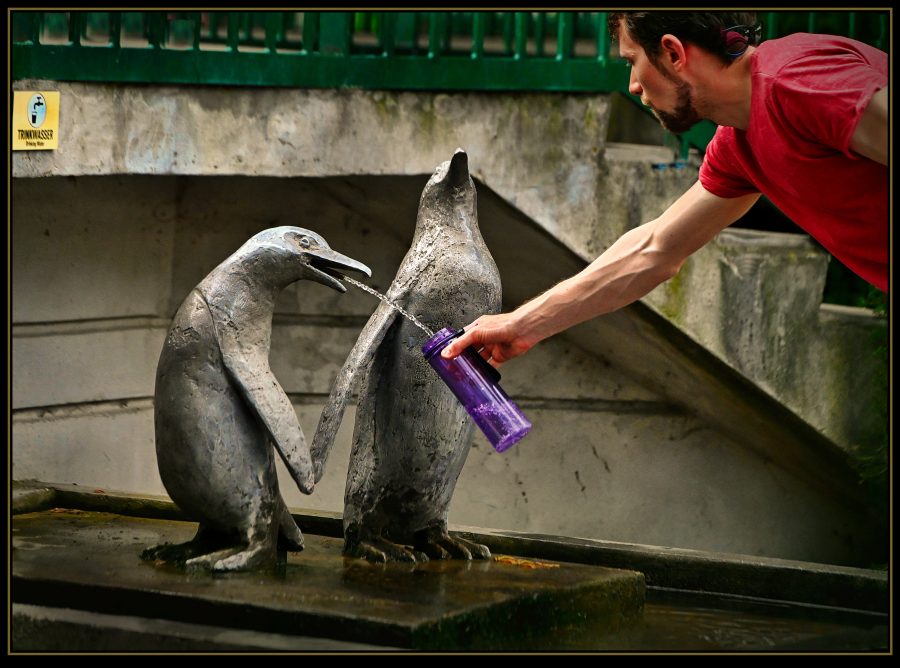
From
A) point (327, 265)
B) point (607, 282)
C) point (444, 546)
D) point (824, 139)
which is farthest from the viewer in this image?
point (444, 546)

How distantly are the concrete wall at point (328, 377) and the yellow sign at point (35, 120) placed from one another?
695mm

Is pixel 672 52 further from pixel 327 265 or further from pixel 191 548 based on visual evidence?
pixel 191 548

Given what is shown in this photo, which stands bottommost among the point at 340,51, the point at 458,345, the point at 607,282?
the point at 458,345

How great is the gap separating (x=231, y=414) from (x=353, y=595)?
0.60 metres

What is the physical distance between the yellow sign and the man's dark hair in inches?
105

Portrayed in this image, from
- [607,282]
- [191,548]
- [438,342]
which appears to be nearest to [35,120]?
[191,548]

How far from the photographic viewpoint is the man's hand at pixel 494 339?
11.2 feet

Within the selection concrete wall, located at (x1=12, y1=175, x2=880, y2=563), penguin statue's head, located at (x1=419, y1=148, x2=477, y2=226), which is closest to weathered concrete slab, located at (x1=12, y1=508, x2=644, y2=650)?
penguin statue's head, located at (x1=419, y1=148, x2=477, y2=226)

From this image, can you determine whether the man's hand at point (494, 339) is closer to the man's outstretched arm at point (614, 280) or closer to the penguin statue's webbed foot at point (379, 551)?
the man's outstretched arm at point (614, 280)

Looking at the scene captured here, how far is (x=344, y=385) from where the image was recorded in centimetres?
375

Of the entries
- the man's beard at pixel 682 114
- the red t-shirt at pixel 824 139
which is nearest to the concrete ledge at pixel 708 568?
the red t-shirt at pixel 824 139

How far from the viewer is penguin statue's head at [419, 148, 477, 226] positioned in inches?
154

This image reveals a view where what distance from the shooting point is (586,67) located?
5398 mm

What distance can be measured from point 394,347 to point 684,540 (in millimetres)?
3126
